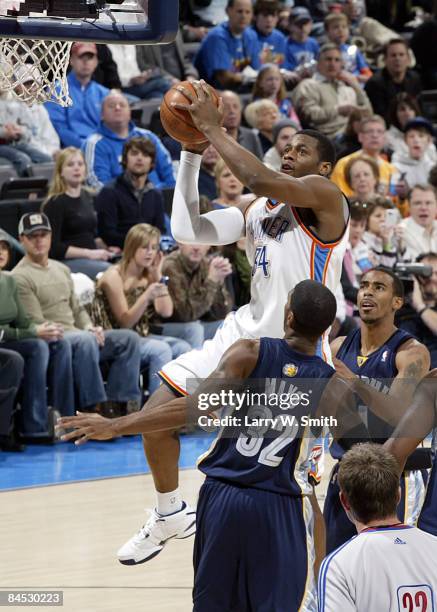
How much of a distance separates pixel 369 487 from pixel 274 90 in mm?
9391

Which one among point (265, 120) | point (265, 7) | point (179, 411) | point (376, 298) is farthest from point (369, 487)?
point (265, 7)

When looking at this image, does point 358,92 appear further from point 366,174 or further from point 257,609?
point 257,609

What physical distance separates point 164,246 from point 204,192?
37.6 inches

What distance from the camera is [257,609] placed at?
426 cm

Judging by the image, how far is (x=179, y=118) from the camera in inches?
194

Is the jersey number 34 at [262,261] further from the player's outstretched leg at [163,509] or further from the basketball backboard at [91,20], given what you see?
the basketball backboard at [91,20]

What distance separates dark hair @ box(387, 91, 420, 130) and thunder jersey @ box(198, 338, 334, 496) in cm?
952

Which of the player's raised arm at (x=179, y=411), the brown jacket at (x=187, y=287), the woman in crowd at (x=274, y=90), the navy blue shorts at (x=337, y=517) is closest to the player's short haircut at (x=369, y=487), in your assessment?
the player's raised arm at (x=179, y=411)

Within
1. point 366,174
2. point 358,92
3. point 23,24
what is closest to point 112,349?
point 366,174

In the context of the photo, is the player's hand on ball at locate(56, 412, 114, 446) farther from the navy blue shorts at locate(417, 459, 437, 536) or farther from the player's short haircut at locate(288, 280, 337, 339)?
the navy blue shorts at locate(417, 459, 437, 536)

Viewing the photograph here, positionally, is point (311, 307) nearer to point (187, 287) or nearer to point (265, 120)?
point (187, 287)

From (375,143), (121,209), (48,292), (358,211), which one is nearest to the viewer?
(48,292)

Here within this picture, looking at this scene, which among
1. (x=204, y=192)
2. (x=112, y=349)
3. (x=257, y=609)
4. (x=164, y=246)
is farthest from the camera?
(x=204, y=192)

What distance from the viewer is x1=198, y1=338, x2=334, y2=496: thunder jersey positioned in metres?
4.32
